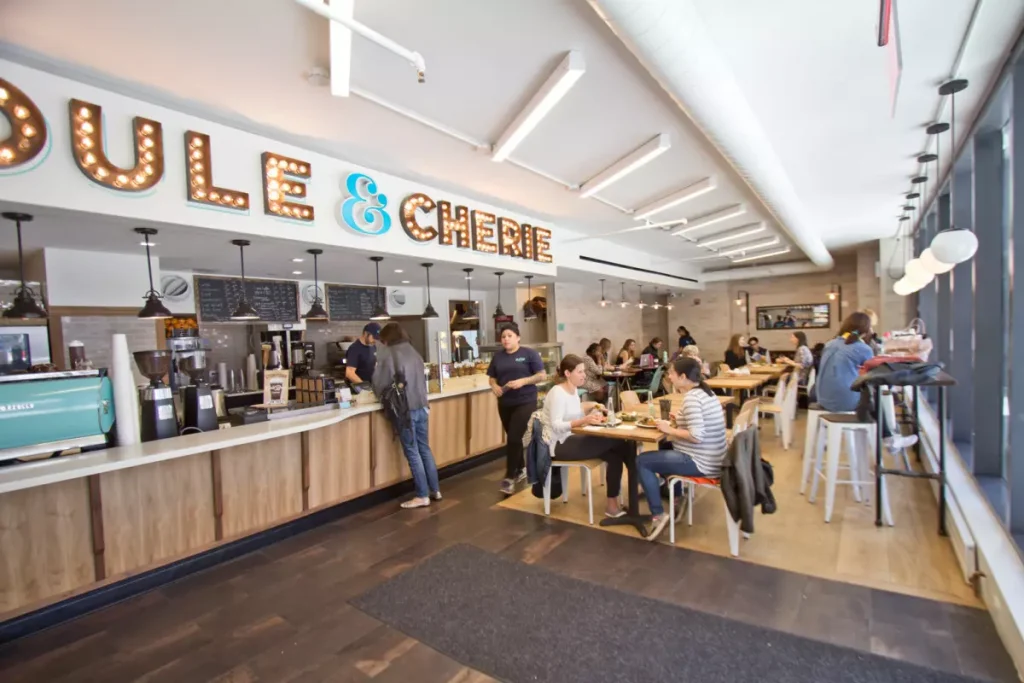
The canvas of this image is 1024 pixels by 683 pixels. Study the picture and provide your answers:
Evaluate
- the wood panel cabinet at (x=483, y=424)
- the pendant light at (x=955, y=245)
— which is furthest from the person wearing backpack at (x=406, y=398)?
the pendant light at (x=955, y=245)

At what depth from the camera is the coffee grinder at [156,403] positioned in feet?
11.9

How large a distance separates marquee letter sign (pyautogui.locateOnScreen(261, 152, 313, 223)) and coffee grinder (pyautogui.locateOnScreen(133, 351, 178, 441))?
1.39 meters

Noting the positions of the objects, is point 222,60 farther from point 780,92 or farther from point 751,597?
point 751,597

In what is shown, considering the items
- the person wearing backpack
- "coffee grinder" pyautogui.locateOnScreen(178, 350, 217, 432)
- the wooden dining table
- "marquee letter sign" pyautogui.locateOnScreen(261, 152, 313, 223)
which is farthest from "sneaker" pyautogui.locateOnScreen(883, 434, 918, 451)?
"coffee grinder" pyautogui.locateOnScreen(178, 350, 217, 432)

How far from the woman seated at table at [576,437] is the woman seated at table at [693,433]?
405 millimetres

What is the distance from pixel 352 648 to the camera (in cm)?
258

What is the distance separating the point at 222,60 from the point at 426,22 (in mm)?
1210

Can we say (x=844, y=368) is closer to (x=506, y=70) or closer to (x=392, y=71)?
(x=506, y=70)

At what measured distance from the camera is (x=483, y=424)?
235 inches

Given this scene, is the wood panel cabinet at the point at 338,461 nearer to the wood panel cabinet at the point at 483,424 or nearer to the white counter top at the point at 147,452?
the white counter top at the point at 147,452

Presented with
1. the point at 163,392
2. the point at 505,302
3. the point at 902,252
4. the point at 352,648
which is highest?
the point at 902,252

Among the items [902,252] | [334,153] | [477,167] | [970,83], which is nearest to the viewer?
[970,83]

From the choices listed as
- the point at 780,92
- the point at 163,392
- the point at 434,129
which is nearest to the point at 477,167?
the point at 434,129

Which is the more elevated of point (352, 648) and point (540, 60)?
point (540, 60)
